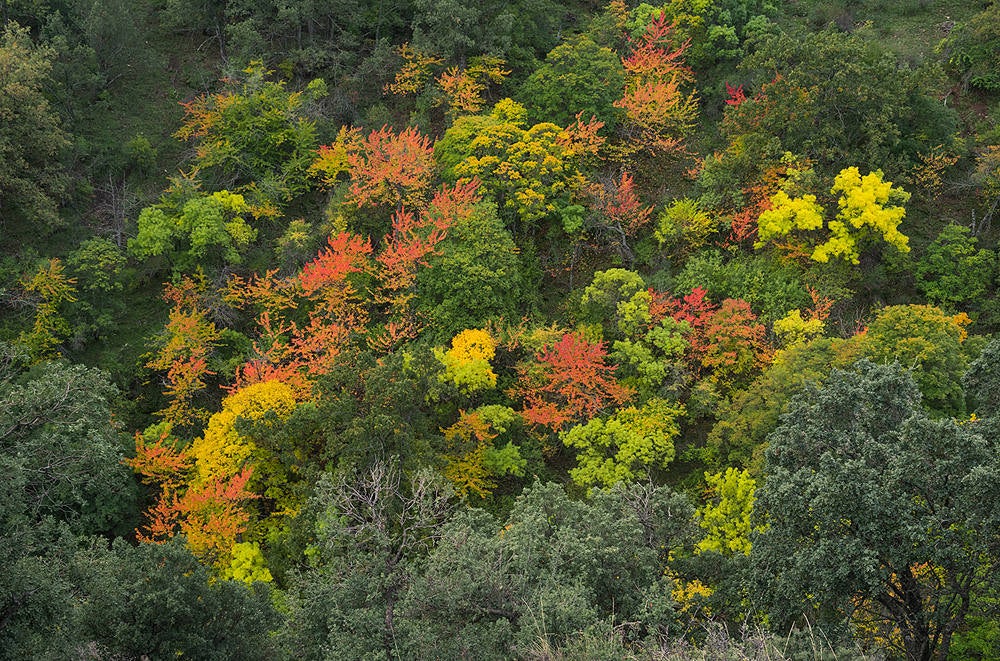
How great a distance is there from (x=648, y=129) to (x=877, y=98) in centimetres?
861

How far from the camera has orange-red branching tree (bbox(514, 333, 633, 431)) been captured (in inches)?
1112

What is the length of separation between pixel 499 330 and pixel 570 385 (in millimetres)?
3450

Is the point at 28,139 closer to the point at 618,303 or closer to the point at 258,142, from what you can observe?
the point at 258,142

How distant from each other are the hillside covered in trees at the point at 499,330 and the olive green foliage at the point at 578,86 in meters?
0.16

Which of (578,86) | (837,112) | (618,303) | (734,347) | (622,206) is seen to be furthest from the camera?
(578,86)

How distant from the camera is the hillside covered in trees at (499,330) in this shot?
58.6 feet

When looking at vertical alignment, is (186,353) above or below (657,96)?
below

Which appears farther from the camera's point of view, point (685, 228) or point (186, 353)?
point (685, 228)

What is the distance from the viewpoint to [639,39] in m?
39.5

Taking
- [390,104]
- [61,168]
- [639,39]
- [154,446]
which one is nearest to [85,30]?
[61,168]

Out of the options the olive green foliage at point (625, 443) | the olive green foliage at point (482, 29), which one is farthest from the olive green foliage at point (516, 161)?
the olive green foliage at point (625, 443)

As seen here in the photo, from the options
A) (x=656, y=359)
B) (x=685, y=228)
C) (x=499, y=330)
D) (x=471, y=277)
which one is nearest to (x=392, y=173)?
(x=471, y=277)

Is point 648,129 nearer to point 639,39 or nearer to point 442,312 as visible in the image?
point 639,39

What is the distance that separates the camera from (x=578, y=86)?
36.1m
